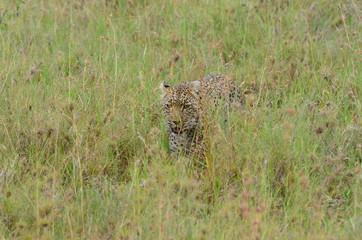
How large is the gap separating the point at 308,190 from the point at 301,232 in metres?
0.52

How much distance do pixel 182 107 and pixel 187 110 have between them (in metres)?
0.05

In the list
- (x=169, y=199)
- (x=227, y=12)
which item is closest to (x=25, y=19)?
(x=227, y=12)

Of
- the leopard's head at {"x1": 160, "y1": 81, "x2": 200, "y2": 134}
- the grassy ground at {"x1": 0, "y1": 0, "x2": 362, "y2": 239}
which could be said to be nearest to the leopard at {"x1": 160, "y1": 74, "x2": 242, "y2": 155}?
the leopard's head at {"x1": 160, "y1": 81, "x2": 200, "y2": 134}

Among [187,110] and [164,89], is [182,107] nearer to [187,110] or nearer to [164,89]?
[187,110]

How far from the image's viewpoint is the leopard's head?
6.02 metres

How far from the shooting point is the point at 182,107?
614cm

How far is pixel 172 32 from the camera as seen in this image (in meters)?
8.16

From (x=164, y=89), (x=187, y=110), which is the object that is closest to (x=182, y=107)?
(x=187, y=110)

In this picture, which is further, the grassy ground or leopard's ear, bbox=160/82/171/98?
leopard's ear, bbox=160/82/171/98

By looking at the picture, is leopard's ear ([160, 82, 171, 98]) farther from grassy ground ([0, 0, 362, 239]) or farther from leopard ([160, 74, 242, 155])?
grassy ground ([0, 0, 362, 239])

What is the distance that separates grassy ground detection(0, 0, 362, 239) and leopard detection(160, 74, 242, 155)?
14 cm

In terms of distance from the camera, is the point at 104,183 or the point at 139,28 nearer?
the point at 104,183

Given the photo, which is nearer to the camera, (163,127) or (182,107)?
(182,107)

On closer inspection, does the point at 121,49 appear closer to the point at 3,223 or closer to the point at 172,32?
the point at 172,32
